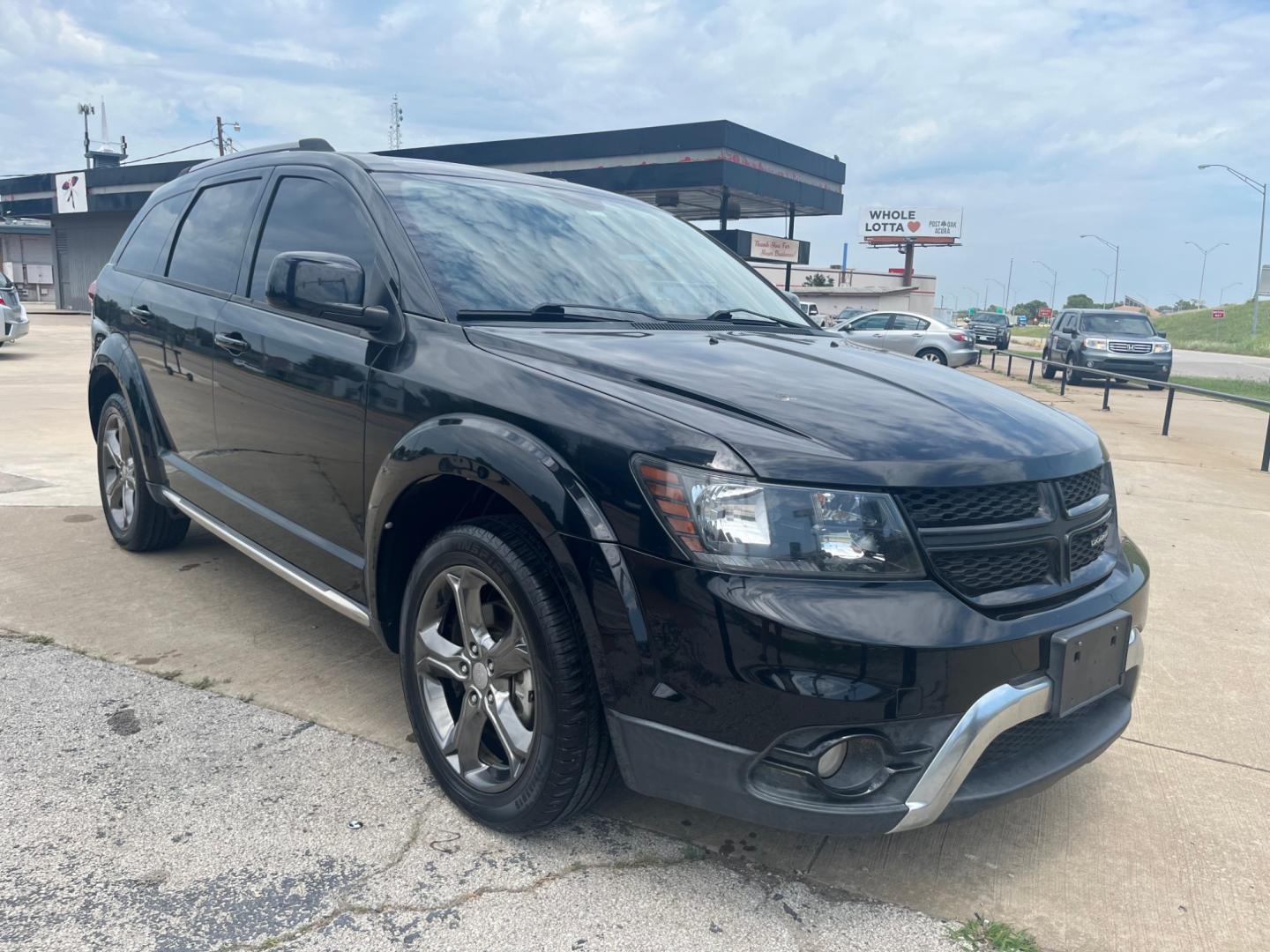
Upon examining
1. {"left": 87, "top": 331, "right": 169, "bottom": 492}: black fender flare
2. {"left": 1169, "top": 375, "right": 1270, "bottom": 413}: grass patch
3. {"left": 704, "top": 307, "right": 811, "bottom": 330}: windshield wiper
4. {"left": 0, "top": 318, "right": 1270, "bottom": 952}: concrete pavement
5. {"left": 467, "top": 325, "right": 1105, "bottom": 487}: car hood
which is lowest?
{"left": 1169, "top": 375, "right": 1270, "bottom": 413}: grass patch

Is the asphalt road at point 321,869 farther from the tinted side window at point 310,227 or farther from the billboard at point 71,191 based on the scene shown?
the billboard at point 71,191

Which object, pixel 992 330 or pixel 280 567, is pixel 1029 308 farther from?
pixel 280 567

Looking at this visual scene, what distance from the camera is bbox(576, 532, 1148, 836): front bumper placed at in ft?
6.63

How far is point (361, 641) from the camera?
390 centimetres

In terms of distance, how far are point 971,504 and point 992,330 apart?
4151 centimetres

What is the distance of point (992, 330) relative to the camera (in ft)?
134

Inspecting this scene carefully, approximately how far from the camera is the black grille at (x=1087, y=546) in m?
2.43

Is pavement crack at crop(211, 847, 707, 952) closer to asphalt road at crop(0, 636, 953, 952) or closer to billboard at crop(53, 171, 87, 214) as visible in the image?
asphalt road at crop(0, 636, 953, 952)

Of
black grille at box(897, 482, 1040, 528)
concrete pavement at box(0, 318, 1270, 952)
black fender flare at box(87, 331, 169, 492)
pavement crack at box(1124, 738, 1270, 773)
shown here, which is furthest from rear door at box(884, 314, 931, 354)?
black grille at box(897, 482, 1040, 528)

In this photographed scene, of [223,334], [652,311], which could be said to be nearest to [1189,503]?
[652,311]

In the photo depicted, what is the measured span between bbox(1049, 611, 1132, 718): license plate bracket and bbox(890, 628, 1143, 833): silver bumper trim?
13cm

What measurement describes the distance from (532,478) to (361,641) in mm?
1915

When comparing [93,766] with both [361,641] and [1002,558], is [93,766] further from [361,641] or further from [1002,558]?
[1002,558]

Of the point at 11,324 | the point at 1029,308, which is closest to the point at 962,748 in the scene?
the point at 11,324
